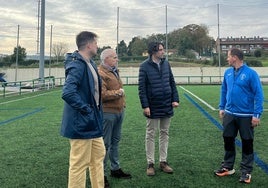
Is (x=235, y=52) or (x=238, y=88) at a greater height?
(x=235, y=52)

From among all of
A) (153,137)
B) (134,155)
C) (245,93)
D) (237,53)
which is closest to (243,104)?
(245,93)

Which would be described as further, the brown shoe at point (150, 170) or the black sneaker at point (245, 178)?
the brown shoe at point (150, 170)

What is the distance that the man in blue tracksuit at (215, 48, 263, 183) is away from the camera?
14.4ft

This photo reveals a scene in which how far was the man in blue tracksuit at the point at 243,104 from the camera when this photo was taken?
4395 mm

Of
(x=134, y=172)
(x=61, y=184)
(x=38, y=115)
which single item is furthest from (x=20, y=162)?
(x=38, y=115)

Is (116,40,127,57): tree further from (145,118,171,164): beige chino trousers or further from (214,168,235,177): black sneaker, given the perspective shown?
(214,168,235,177): black sneaker

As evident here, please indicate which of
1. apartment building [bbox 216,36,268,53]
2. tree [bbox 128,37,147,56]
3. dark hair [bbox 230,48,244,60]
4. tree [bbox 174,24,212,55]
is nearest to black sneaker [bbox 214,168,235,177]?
dark hair [bbox 230,48,244,60]

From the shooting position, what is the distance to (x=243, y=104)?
445 centimetres

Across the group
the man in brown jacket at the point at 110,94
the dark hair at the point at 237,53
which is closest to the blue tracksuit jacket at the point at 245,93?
the dark hair at the point at 237,53

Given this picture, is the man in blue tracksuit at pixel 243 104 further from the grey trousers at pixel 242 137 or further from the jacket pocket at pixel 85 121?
the jacket pocket at pixel 85 121

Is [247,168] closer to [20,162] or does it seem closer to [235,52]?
[235,52]

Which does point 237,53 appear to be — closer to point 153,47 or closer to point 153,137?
point 153,47

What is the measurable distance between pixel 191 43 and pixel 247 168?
143 feet

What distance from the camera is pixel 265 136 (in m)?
7.30
